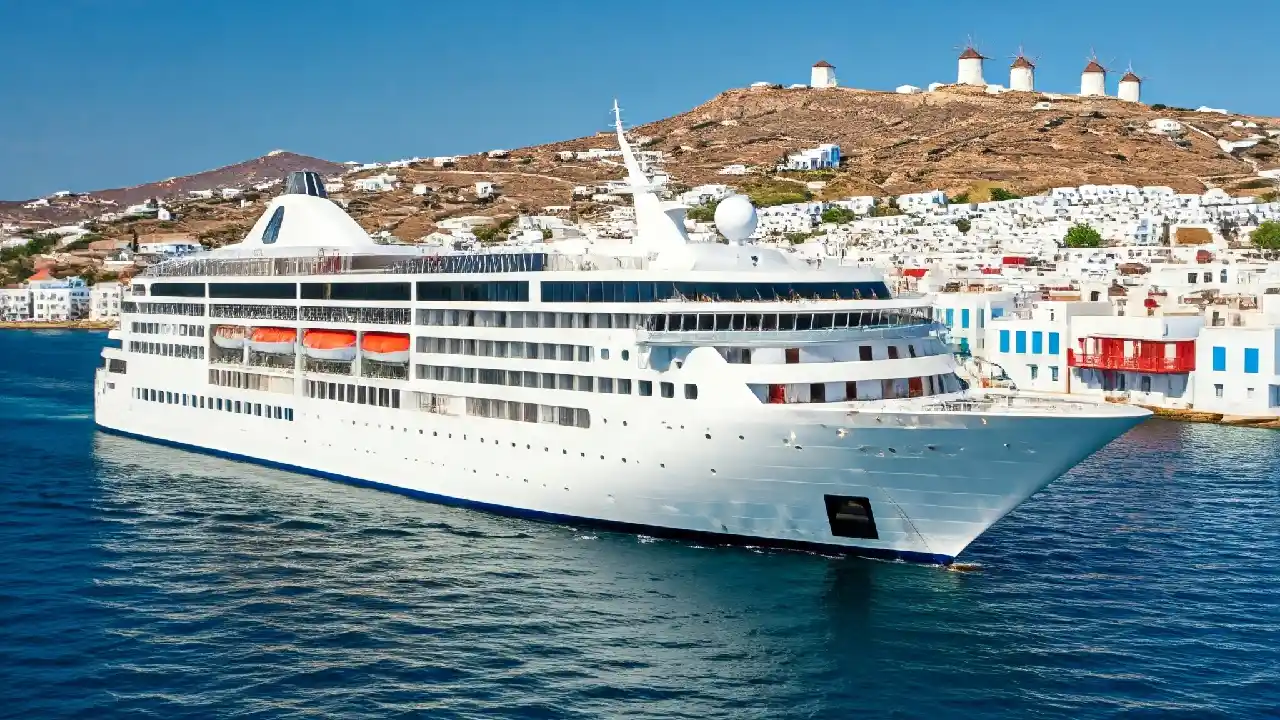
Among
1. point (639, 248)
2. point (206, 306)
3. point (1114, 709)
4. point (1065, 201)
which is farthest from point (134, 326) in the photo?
point (1065, 201)

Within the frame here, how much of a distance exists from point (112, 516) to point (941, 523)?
19933 millimetres

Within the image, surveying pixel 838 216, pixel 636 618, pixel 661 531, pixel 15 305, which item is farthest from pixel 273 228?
pixel 15 305

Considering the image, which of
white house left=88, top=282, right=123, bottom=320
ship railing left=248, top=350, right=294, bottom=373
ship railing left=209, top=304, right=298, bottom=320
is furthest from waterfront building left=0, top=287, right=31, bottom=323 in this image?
ship railing left=248, top=350, right=294, bottom=373

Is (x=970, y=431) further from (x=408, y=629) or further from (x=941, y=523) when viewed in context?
(x=408, y=629)

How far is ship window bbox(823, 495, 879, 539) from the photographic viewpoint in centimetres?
2514

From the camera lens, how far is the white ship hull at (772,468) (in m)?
23.9

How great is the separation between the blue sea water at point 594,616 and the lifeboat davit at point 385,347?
3.64m

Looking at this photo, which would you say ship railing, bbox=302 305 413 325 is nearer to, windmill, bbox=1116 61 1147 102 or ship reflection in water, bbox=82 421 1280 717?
ship reflection in water, bbox=82 421 1280 717

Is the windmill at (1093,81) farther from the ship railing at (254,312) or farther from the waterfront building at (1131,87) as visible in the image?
the ship railing at (254,312)

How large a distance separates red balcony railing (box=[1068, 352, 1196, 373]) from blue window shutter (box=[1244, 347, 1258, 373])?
7.20 feet

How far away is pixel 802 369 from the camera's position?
83.3 feet

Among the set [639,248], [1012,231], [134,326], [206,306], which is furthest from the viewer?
[1012,231]

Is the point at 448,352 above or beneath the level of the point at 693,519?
above

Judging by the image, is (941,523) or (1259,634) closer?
(1259,634)
